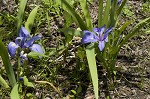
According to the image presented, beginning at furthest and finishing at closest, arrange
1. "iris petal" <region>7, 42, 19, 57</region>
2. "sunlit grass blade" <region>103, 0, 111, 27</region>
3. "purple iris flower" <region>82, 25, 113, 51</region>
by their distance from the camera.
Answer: "sunlit grass blade" <region>103, 0, 111, 27</region>
"purple iris flower" <region>82, 25, 113, 51</region>
"iris petal" <region>7, 42, 19, 57</region>

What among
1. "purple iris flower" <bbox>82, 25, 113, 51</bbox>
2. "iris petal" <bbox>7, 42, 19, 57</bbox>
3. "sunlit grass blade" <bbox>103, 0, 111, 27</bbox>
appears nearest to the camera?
"iris petal" <bbox>7, 42, 19, 57</bbox>

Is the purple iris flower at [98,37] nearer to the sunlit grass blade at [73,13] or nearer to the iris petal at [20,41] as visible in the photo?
the sunlit grass blade at [73,13]

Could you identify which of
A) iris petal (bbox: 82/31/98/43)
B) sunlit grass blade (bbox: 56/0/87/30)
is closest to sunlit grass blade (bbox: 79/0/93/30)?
sunlit grass blade (bbox: 56/0/87/30)

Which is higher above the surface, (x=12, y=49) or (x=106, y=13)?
(x=106, y=13)

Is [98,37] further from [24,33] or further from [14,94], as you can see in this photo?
[14,94]

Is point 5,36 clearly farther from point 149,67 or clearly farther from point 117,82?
point 149,67

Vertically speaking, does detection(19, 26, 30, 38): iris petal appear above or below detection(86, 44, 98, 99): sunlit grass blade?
above

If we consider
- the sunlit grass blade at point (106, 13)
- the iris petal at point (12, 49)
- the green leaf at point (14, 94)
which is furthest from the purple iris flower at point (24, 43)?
the sunlit grass blade at point (106, 13)

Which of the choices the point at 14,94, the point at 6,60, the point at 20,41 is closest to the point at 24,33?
the point at 20,41

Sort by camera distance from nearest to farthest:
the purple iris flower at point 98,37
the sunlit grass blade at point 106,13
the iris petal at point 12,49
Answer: the iris petal at point 12,49
the purple iris flower at point 98,37
the sunlit grass blade at point 106,13

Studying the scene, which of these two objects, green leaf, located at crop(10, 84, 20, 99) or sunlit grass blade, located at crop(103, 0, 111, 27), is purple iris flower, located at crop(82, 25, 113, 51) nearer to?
sunlit grass blade, located at crop(103, 0, 111, 27)

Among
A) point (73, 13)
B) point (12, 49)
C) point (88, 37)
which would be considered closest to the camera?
point (12, 49)
